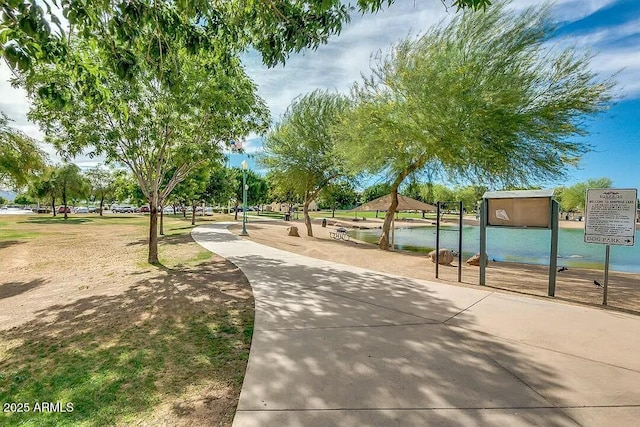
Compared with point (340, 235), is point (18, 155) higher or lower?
higher

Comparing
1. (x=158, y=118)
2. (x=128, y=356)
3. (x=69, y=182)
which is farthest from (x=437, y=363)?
(x=69, y=182)

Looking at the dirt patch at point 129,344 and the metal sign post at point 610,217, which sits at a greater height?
the metal sign post at point 610,217

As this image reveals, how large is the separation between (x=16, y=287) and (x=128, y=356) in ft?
22.8

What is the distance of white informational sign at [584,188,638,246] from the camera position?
5586mm

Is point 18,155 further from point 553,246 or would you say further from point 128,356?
point 553,246

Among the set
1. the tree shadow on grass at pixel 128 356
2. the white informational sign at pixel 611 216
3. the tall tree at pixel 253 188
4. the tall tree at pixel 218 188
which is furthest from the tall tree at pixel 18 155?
the tall tree at pixel 253 188

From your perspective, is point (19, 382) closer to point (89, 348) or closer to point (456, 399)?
point (89, 348)

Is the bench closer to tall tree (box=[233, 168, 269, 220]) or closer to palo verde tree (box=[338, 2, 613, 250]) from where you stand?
palo verde tree (box=[338, 2, 613, 250])

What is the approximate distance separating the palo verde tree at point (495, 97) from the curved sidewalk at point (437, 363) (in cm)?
672

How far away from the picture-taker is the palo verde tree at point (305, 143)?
1981 centimetres

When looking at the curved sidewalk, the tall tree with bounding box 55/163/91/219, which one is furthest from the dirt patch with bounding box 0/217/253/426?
the tall tree with bounding box 55/163/91/219

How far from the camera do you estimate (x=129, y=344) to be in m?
4.07

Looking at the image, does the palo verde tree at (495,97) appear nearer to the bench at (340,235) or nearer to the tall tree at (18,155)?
the bench at (340,235)

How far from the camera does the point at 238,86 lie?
9516 millimetres
